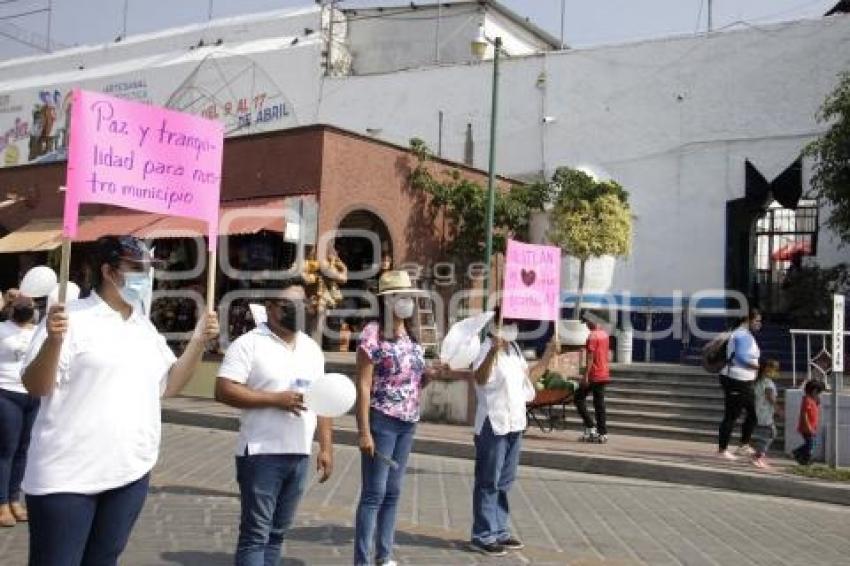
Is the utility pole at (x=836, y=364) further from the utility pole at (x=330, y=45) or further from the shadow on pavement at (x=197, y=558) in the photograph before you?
the utility pole at (x=330, y=45)

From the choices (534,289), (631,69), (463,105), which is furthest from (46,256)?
(534,289)

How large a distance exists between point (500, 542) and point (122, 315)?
→ 3.63 m

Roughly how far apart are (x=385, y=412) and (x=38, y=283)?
286cm

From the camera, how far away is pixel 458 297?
21406 millimetres

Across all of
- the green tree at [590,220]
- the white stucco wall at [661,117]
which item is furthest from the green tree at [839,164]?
the white stucco wall at [661,117]

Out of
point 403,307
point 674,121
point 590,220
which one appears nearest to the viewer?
point 403,307

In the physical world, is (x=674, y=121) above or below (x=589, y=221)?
above

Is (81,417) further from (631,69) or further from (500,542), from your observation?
(631,69)

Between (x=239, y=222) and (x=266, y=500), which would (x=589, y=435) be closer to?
(x=239, y=222)

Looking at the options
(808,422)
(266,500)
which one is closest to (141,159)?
(266,500)

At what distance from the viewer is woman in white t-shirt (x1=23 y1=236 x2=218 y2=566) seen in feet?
11.0

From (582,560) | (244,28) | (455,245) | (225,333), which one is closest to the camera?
(582,560)

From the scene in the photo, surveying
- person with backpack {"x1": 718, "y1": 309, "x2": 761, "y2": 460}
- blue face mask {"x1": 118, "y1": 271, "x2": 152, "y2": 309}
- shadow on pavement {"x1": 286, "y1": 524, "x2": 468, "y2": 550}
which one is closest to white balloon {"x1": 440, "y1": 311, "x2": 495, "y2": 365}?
shadow on pavement {"x1": 286, "y1": 524, "x2": 468, "y2": 550}

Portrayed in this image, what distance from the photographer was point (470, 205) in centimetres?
2059
